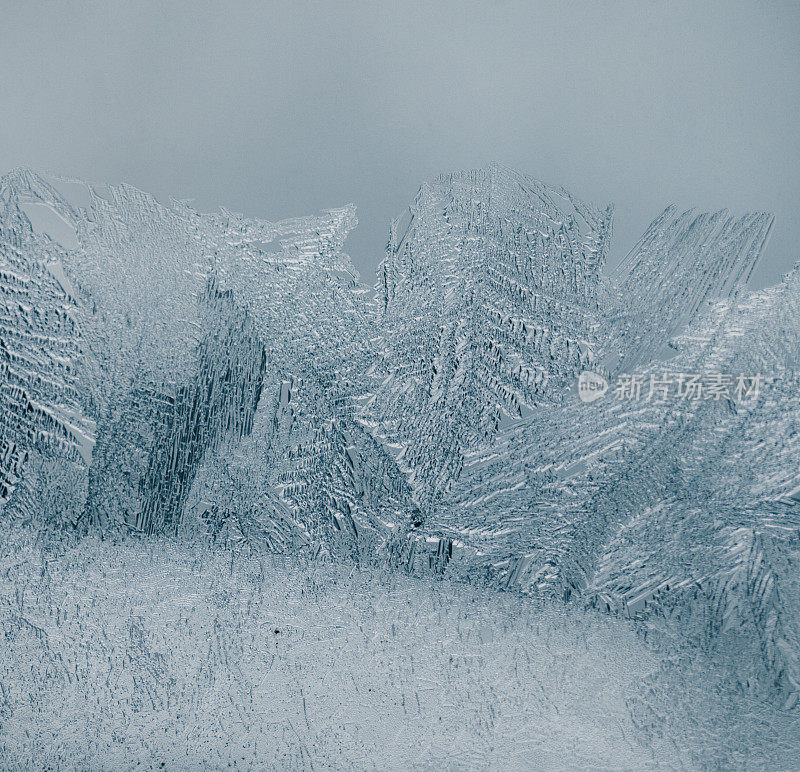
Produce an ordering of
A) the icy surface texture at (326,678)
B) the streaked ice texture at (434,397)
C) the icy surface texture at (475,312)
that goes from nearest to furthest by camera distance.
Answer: the icy surface texture at (326,678)
the streaked ice texture at (434,397)
the icy surface texture at (475,312)

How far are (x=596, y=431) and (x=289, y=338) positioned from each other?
4.70 feet

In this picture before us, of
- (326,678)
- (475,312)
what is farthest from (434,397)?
(326,678)

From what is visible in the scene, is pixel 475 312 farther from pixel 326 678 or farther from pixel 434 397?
pixel 326 678

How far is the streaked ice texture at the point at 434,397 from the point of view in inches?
139

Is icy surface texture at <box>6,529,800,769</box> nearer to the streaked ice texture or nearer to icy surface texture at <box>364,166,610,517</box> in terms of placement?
the streaked ice texture

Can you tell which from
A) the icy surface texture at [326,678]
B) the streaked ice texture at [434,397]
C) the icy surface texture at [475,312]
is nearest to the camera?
the icy surface texture at [326,678]

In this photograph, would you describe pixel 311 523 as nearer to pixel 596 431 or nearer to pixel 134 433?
Answer: pixel 134 433

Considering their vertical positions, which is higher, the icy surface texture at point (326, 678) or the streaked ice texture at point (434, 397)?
the streaked ice texture at point (434, 397)

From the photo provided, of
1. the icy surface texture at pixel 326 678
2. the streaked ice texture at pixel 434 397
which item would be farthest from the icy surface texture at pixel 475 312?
the icy surface texture at pixel 326 678

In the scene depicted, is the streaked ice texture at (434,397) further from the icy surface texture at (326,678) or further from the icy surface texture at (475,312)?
the icy surface texture at (326,678)

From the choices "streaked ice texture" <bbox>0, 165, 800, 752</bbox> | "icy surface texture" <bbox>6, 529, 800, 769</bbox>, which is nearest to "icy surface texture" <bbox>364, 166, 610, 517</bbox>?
"streaked ice texture" <bbox>0, 165, 800, 752</bbox>

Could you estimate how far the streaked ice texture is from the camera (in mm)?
3525

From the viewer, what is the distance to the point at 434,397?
374 cm

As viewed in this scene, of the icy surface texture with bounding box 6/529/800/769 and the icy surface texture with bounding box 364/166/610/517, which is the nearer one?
the icy surface texture with bounding box 6/529/800/769
